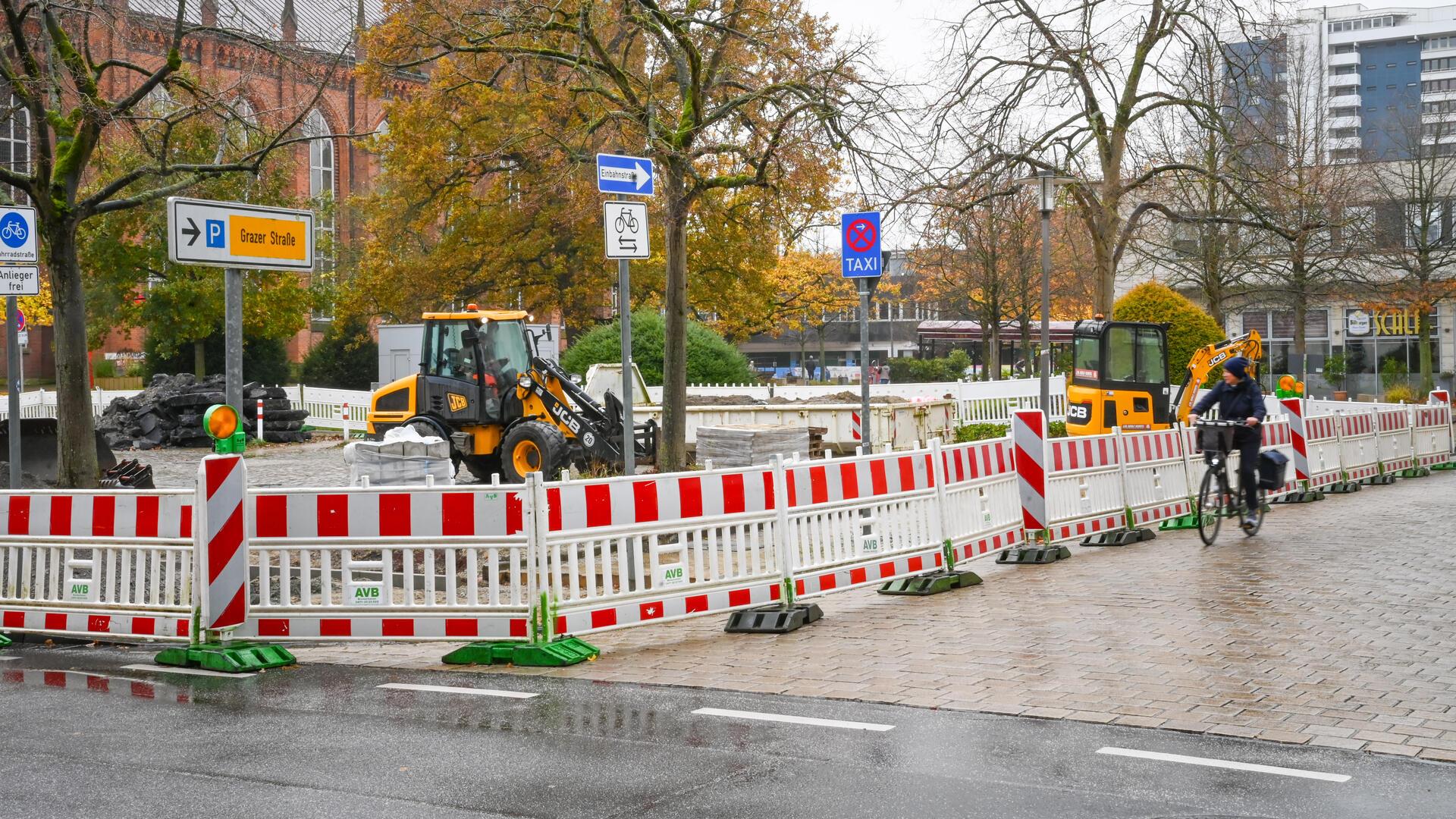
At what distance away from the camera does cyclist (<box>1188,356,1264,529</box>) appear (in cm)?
1397

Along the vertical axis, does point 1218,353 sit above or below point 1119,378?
above

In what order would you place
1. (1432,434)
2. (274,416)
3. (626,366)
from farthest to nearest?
(274,416), (1432,434), (626,366)

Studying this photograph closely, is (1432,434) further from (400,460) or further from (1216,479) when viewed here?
(400,460)

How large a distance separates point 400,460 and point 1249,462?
30.3 ft

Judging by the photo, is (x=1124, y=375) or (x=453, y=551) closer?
(x=453, y=551)

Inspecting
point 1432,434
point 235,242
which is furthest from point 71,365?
point 1432,434

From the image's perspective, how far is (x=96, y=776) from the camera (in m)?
5.89

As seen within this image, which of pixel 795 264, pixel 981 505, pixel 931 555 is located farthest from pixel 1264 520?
pixel 795 264

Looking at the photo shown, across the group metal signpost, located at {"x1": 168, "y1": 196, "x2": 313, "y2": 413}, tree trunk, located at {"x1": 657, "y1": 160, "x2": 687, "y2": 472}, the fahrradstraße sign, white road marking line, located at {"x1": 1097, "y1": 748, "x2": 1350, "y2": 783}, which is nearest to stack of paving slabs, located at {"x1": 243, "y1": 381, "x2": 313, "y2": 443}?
tree trunk, located at {"x1": 657, "y1": 160, "x2": 687, "y2": 472}

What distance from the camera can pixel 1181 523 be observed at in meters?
16.2

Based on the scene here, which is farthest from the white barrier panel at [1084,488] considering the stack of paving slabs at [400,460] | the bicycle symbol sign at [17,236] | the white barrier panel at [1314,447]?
the bicycle symbol sign at [17,236]

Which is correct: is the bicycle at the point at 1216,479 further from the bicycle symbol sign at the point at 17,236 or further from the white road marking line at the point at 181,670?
the bicycle symbol sign at the point at 17,236

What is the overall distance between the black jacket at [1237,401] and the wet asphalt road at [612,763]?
8.22 m

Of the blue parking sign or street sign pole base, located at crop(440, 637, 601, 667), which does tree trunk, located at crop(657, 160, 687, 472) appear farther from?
street sign pole base, located at crop(440, 637, 601, 667)
